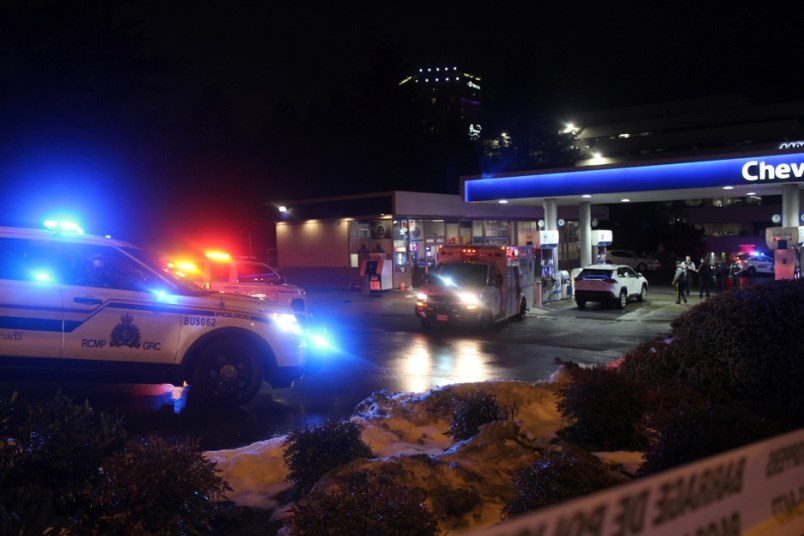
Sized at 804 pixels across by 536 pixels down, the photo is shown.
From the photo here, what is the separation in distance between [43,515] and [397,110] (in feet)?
221

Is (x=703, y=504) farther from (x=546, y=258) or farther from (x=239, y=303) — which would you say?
(x=546, y=258)

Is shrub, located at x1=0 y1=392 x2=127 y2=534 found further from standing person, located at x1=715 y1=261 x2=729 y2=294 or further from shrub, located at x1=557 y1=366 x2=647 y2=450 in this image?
standing person, located at x1=715 y1=261 x2=729 y2=294

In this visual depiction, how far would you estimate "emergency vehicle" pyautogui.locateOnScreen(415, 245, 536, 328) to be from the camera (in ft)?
60.2

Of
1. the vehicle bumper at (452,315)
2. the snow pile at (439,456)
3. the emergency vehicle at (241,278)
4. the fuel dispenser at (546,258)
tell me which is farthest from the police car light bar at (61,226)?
the fuel dispenser at (546,258)

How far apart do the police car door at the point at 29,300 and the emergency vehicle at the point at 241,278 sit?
7.54m

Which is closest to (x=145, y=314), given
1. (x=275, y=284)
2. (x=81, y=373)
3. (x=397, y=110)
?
(x=81, y=373)

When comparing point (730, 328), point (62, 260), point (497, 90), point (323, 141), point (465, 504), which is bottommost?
point (465, 504)

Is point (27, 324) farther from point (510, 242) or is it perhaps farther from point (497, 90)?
point (497, 90)

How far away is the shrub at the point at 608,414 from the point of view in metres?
6.59

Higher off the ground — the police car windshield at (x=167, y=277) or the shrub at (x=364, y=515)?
the police car windshield at (x=167, y=277)

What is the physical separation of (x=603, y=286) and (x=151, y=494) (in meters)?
21.6

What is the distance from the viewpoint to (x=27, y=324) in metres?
8.29

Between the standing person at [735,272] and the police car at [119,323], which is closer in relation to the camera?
the police car at [119,323]

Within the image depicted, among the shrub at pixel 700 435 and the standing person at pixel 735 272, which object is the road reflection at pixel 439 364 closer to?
the shrub at pixel 700 435
